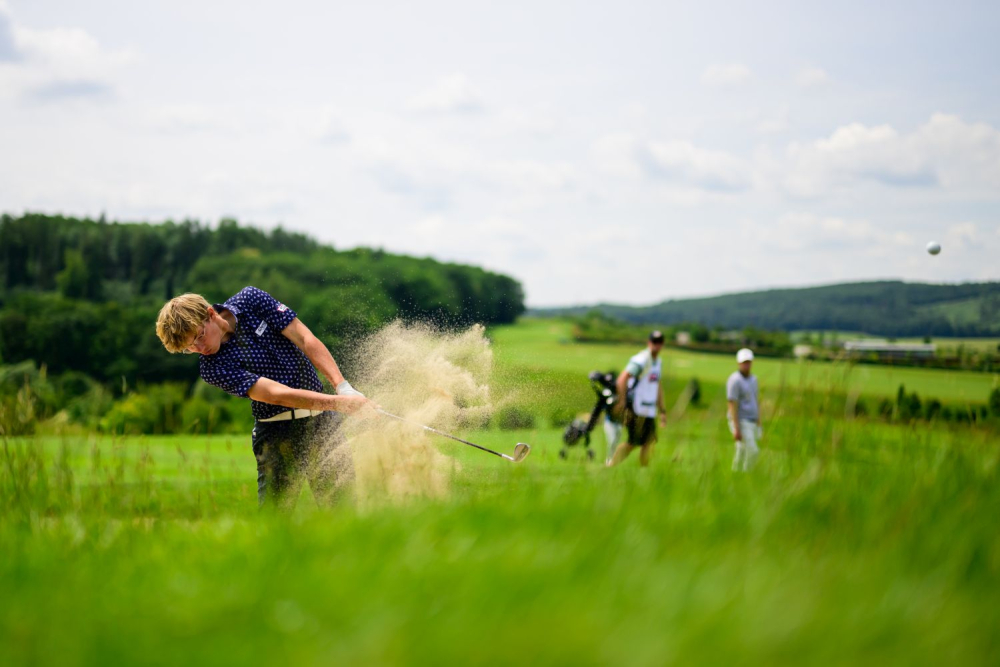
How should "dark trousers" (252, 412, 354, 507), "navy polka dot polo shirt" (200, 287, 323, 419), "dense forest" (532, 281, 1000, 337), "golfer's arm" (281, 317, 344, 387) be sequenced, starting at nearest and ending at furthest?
1. "dark trousers" (252, 412, 354, 507)
2. "navy polka dot polo shirt" (200, 287, 323, 419)
3. "golfer's arm" (281, 317, 344, 387)
4. "dense forest" (532, 281, 1000, 337)

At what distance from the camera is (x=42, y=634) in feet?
7.97

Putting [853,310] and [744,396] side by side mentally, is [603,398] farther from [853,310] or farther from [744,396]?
[853,310]

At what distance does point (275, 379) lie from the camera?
19.0ft

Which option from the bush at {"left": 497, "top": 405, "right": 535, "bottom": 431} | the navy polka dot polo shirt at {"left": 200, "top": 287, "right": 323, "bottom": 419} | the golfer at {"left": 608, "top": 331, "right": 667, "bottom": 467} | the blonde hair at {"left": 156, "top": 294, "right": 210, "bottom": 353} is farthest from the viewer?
the golfer at {"left": 608, "top": 331, "right": 667, "bottom": 467}

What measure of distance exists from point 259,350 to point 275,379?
252 millimetres

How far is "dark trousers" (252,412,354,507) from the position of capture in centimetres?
533

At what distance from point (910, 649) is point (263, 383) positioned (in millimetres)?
4083

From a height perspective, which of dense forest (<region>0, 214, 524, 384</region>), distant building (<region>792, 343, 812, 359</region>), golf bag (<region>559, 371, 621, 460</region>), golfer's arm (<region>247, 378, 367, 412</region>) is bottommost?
golf bag (<region>559, 371, 621, 460</region>)

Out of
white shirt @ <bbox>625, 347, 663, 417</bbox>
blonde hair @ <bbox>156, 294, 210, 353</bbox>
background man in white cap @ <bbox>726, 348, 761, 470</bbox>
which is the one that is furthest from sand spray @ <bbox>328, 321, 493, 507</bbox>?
white shirt @ <bbox>625, 347, 663, 417</bbox>

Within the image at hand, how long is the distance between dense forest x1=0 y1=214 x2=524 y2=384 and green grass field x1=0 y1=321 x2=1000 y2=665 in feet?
194

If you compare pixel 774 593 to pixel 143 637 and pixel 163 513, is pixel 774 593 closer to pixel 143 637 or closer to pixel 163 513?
pixel 143 637

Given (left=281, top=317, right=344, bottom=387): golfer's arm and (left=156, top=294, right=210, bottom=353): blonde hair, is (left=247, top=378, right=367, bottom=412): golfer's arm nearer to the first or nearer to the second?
(left=281, top=317, right=344, bottom=387): golfer's arm

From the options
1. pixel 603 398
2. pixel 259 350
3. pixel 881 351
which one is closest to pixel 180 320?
pixel 259 350

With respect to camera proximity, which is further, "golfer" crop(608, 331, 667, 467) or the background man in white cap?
"golfer" crop(608, 331, 667, 467)
